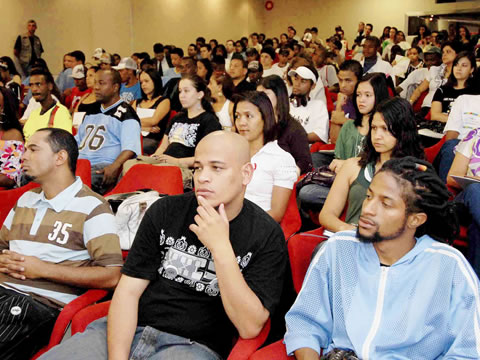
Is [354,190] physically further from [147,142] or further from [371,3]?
[371,3]

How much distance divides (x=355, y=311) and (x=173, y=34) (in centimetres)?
1387

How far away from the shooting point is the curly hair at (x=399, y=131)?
8.52ft

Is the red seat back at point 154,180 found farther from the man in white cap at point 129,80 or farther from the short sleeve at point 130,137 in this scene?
the man in white cap at point 129,80

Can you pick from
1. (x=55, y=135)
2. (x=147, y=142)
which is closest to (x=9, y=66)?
(x=147, y=142)

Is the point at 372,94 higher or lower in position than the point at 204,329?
higher

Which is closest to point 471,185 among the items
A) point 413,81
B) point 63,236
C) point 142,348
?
point 142,348

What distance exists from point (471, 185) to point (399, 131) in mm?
433

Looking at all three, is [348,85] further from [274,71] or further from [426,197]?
[274,71]

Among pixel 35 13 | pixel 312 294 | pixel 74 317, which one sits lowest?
pixel 74 317

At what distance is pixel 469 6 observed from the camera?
1369 centimetres

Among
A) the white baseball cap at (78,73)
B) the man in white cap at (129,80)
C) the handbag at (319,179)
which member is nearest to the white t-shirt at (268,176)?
the handbag at (319,179)

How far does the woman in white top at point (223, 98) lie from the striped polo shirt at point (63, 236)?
305cm

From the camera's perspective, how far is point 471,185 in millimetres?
2443

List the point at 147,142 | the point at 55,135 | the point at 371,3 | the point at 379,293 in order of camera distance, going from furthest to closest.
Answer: the point at 371,3 < the point at 147,142 < the point at 55,135 < the point at 379,293
